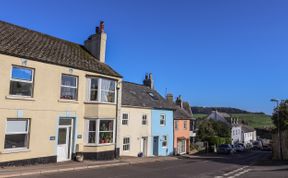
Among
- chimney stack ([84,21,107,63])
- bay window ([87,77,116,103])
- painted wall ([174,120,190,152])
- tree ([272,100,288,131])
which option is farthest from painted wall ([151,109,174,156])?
tree ([272,100,288,131])

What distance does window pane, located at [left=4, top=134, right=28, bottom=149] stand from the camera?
16.6m

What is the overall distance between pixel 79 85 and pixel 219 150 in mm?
36409

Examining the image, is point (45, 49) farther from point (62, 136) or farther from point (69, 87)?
point (62, 136)

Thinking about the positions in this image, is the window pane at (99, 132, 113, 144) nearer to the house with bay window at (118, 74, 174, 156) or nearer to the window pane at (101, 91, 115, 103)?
the window pane at (101, 91, 115, 103)

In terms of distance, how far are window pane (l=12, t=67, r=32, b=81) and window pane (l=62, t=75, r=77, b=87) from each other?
2.65 m

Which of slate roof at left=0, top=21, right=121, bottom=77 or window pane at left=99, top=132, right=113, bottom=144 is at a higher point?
slate roof at left=0, top=21, right=121, bottom=77

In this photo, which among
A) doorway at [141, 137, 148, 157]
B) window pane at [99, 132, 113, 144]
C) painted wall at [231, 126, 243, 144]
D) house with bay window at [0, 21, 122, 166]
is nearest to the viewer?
house with bay window at [0, 21, 122, 166]

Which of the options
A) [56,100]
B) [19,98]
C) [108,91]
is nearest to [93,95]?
[108,91]

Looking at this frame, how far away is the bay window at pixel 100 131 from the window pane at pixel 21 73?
18.4 feet

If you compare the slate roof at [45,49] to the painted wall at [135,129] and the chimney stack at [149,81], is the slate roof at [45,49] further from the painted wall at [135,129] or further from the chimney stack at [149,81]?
the chimney stack at [149,81]

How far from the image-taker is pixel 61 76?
1998 cm

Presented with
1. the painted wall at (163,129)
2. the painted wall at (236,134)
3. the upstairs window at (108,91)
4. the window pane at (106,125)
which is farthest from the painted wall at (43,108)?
the painted wall at (236,134)

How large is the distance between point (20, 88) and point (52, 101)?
2.34m

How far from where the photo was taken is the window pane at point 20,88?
17.1 m
